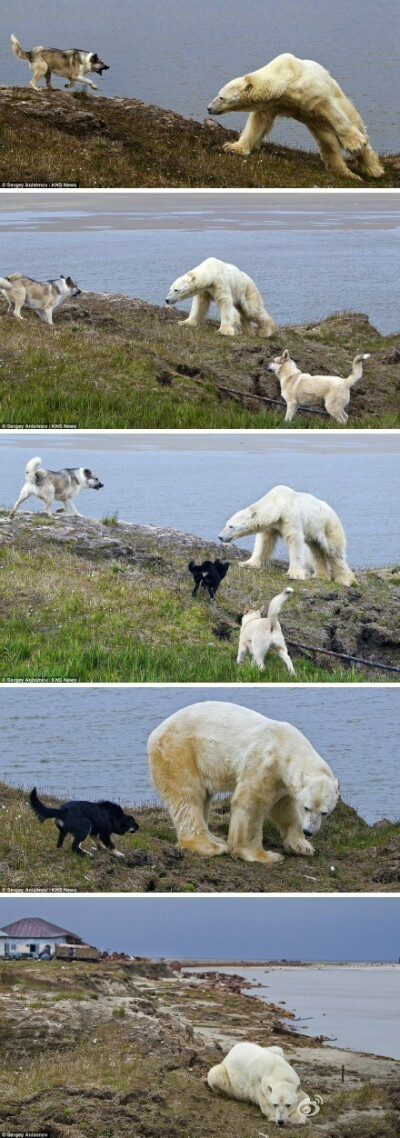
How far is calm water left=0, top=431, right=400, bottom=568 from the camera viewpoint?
13852mm

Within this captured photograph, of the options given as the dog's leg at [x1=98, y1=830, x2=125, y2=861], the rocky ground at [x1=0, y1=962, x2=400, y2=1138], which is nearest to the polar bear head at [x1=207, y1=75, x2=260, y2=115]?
the dog's leg at [x1=98, y1=830, x2=125, y2=861]

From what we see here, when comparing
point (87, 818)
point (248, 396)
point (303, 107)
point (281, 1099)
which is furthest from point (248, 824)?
point (303, 107)

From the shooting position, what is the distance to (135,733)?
1302 cm

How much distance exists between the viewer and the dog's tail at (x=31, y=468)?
1358 cm

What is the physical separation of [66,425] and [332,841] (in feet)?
15.8

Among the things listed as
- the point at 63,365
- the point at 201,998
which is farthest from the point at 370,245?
the point at 201,998

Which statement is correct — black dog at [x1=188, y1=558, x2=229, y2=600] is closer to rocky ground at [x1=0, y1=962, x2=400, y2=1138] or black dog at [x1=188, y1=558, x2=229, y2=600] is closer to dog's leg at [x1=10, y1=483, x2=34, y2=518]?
dog's leg at [x1=10, y1=483, x2=34, y2=518]

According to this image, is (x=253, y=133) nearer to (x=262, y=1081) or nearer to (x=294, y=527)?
(x=294, y=527)

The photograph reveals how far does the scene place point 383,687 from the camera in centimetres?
1292

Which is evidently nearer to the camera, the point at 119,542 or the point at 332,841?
the point at 332,841

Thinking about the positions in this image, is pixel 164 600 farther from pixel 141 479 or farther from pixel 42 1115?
pixel 42 1115

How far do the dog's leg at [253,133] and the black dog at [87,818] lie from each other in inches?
383

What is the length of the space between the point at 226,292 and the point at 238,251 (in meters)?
1.34

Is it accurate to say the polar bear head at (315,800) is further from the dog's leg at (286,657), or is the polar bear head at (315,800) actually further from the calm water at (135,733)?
the calm water at (135,733)
